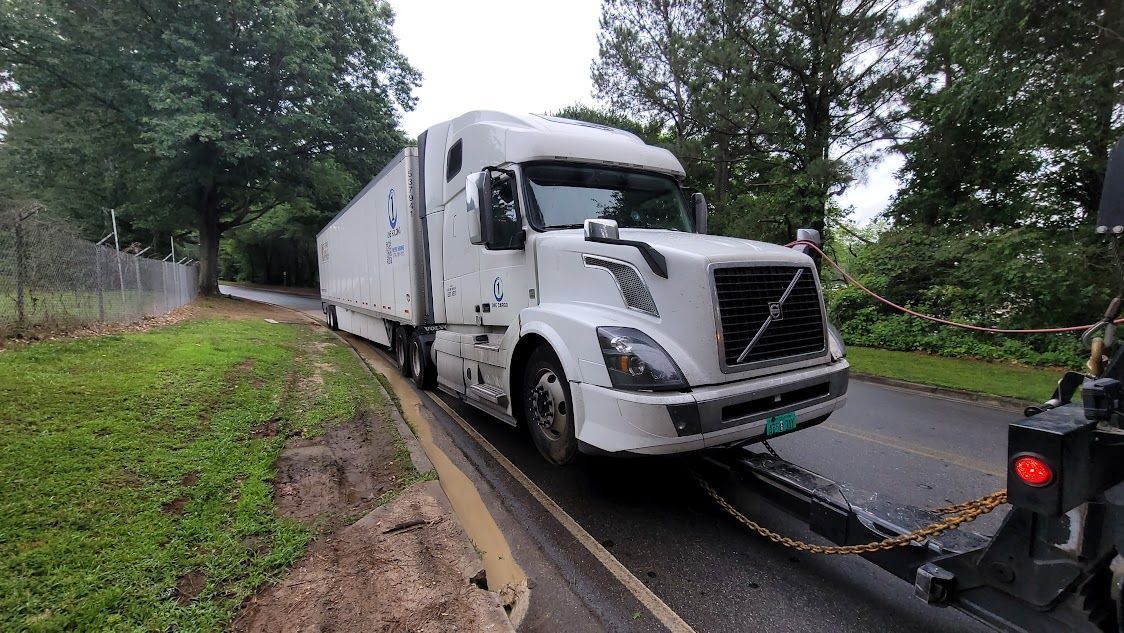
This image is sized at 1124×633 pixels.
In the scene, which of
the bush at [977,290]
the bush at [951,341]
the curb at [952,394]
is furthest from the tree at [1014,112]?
the curb at [952,394]

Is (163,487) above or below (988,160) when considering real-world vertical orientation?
below

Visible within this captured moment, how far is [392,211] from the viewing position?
820cm

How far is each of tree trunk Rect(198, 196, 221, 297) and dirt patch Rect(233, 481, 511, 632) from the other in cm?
2376

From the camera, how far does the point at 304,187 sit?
21.7 meters

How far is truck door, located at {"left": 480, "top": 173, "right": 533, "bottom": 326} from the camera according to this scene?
4.43 m

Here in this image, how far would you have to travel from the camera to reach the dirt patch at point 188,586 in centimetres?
263

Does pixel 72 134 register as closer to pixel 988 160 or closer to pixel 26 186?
pixel 26 186

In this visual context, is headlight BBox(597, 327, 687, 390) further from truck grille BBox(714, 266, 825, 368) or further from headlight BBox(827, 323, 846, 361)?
headlight BBox(827, 323, 846, 361)

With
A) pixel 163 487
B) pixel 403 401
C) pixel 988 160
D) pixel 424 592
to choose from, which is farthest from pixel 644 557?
pixel 988 160

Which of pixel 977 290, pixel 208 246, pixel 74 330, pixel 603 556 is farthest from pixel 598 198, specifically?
pixel 208 246

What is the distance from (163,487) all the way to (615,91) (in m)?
18.0

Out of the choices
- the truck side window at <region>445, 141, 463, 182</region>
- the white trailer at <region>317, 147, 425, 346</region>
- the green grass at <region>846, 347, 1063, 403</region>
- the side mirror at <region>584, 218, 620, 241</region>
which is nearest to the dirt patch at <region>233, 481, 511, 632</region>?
the side mirror at <region>584, 218, 620, 241</region>

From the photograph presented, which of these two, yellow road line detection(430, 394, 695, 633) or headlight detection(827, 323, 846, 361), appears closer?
yellow road line detection(430, 394, 695, 633)

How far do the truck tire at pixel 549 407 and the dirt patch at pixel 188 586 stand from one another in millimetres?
2174
